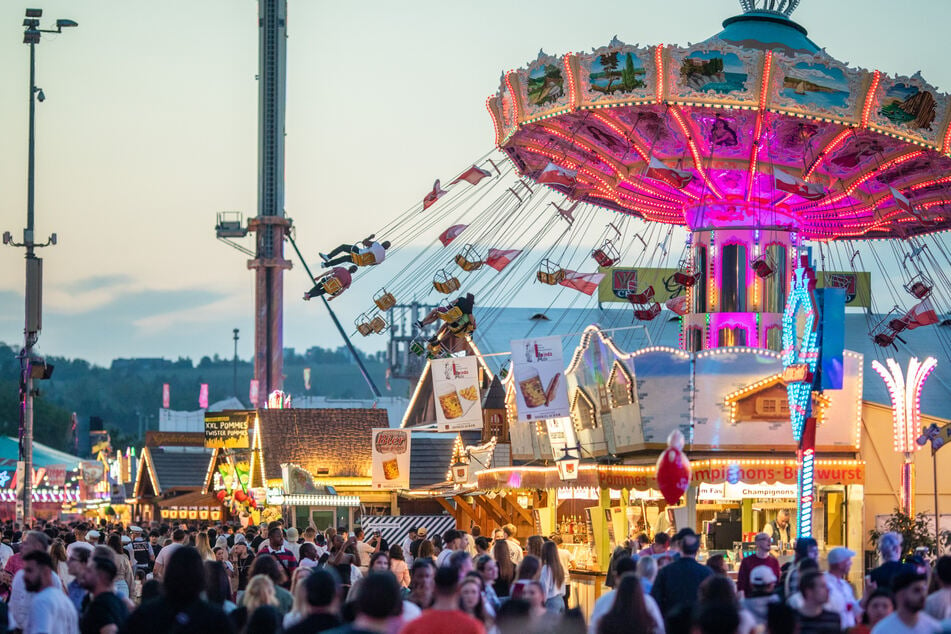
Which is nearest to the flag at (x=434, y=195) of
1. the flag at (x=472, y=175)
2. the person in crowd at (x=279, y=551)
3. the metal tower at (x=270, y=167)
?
the flag at (x=472, y=175)

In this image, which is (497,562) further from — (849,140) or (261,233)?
(261,233)

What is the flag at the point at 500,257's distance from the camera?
2934 cm

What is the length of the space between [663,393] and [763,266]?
332 cm

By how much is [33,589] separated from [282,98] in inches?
2187

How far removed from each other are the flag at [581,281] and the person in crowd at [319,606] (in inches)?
867

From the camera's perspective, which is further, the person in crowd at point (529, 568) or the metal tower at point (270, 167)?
the metal tower at point (270, 167)

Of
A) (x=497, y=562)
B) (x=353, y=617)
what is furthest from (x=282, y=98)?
(x=353, y=617)

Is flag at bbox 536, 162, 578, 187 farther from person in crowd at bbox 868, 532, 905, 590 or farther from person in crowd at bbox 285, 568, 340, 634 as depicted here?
person in crowd at bbox 285, 568, 340, 634

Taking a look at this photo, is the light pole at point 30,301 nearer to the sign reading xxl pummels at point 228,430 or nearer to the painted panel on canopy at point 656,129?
the sign reading xxl pummels at point 228,430

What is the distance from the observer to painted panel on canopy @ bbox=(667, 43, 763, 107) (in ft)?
82.8

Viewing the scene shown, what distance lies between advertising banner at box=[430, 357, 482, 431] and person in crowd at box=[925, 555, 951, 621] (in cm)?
1992

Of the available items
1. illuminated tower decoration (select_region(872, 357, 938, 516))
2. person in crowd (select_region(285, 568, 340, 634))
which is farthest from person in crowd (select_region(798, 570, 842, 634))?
illuminated tower decoration (select_region(872, 357, 938, 516))

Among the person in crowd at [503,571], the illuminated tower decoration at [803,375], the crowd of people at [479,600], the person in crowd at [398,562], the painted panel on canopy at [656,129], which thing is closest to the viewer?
the crowd of people at [479,600]

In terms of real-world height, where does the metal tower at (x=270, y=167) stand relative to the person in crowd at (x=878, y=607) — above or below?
above
